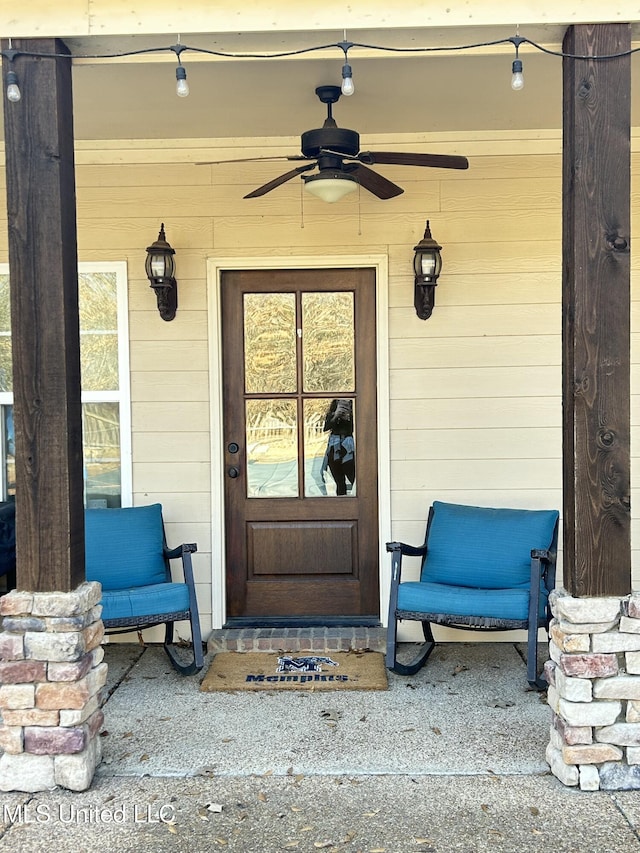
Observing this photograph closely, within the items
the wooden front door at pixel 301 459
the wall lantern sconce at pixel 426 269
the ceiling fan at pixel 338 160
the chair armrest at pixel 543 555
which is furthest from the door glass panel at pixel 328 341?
the chair armrest at pixel 543 555

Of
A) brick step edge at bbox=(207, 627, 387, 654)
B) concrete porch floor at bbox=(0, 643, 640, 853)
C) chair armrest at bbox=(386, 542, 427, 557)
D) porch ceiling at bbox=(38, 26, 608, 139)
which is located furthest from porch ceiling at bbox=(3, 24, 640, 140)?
brick step edge at bbox=(207, 627, 387, 654)

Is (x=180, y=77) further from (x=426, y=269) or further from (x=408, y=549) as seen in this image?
(x=408, y=549)

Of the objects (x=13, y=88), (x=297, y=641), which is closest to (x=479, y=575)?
(x=297, y=641)

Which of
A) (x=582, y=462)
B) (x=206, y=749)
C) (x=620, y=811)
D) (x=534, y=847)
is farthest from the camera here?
(x=206, y=749)

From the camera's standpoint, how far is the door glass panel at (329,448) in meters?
4.03

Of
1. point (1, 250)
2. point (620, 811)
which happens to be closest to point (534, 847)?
point (620, 811)

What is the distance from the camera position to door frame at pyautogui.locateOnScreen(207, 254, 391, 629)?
393cm

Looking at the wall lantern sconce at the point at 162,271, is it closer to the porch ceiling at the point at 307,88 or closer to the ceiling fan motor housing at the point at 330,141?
the porch ceiling at the point at 307,88

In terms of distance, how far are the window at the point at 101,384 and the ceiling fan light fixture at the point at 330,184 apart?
1277 mm

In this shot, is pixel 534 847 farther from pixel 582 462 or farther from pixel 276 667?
pixel 276 667

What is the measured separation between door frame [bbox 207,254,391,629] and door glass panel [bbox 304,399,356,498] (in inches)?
7.1

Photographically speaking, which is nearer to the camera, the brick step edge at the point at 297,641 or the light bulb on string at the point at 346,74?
the light bulb on string at the point at 346,74

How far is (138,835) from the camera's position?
7.32 ft

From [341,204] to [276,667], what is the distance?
235 centimetres
